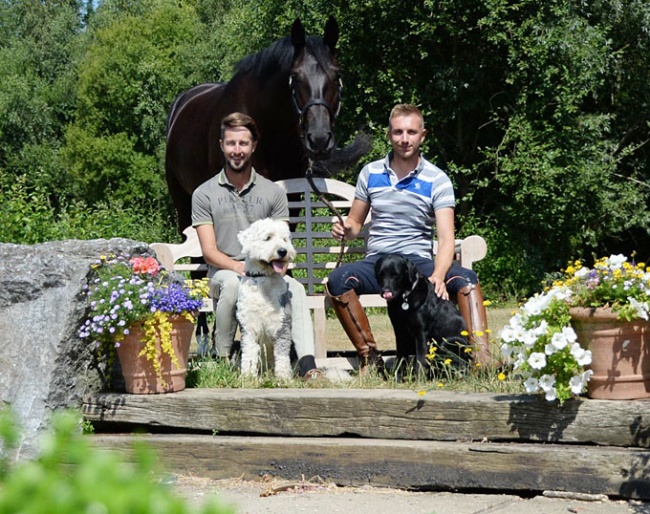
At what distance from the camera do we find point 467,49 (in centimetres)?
1748

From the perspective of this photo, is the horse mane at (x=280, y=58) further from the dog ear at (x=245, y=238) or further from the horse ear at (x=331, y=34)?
the dog ear at (x=245, y=238)

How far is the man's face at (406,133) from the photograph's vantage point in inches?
220

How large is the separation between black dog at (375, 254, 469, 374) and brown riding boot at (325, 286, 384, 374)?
266 mm

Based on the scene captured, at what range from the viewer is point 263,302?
17.8 feet

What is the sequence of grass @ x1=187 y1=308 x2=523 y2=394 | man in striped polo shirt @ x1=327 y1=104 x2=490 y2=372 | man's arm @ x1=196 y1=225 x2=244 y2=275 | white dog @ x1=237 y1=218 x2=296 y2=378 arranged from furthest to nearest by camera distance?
man's arm @ x1=196 y1=225 x2=244 y2=275, man in striped polo shirt @ x1=327 y1=104 x2=490 y2=372, white dog @ x1=237 y1=218 x2=296 y2=378, grass @ x1=187 y1=308 x2=523 y2=394

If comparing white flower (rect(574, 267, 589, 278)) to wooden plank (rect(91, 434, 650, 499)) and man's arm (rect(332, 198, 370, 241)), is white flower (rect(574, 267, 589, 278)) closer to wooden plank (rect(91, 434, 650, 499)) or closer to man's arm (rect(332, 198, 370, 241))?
wooden plank (rect(91, 434, 650, 499))

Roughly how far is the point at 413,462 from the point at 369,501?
0.30 meters

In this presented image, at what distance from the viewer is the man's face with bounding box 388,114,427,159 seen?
18.4ft

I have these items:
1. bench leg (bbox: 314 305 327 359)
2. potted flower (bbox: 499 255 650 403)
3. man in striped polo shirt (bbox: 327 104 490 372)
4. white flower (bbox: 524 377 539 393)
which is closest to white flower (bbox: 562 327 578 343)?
potted flower (bbox: 499 255 650 403)

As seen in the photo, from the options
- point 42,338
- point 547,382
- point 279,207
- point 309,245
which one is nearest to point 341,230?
point 279,207

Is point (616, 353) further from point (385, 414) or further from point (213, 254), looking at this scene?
point (213, 254)

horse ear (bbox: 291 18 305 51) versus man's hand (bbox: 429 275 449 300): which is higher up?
horse ear (bbox: 291 18 305 51)

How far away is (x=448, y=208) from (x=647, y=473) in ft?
6.98

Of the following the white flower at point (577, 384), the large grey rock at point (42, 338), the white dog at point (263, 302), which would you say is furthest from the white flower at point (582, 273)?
the large grey rock at point (42, 338)
